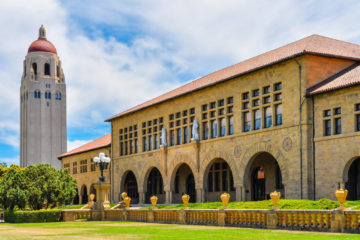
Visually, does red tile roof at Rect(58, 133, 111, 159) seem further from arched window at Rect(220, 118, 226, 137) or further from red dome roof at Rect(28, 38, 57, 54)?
red dome roof at Rect(28, 38, 57, 54)

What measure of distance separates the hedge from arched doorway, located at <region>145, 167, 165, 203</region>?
782 inches

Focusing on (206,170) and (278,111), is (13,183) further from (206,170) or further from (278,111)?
(278,111)

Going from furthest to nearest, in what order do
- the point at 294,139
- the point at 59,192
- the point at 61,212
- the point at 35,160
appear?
the point at 35,160, the point at 59,192, the point at 61,212, the point at 294,139

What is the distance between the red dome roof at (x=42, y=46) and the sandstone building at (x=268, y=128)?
265 ft

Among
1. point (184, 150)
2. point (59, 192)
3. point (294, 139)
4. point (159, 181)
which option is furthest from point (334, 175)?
point (159, 181)

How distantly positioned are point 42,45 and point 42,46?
0.93 feet

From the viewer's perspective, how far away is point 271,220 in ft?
76.8

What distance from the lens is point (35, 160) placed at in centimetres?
12725

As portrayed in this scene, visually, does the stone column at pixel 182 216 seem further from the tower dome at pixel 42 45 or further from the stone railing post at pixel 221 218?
the tower dome at pixel 42 45

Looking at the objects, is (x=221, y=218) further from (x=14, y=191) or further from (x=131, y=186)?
(x=131, y=186)

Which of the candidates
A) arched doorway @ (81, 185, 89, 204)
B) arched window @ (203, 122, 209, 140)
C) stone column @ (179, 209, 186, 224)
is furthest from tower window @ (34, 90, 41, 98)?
stone column @ (179, 209, 186, 224)

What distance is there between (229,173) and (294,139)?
1247 centimetres

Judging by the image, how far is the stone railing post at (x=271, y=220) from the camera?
23.3 metres

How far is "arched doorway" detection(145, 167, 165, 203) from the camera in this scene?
5808 centimetres
